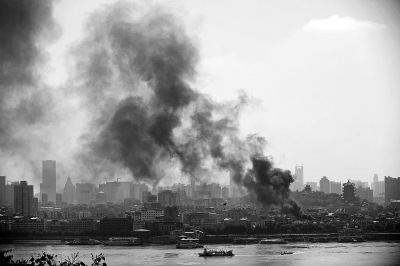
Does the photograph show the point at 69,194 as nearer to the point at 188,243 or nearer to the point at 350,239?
the point at 188,243

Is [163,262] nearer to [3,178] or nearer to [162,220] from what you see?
[162,220]

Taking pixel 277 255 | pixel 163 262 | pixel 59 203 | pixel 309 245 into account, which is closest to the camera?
pixel 163 262

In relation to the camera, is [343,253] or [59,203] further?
[59,203]

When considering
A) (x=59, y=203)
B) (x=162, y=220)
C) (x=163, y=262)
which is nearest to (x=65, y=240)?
(x=162, y=220)

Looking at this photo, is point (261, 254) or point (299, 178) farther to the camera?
point (299, 178)

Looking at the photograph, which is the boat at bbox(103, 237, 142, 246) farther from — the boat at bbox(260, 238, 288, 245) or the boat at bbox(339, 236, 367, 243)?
the boat at bbox(339, 236, 367, 243)

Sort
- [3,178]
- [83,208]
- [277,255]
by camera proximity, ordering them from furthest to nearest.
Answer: [83,208]
[3,178]
[277,255]

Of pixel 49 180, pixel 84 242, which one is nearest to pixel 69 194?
pixel 49 180
